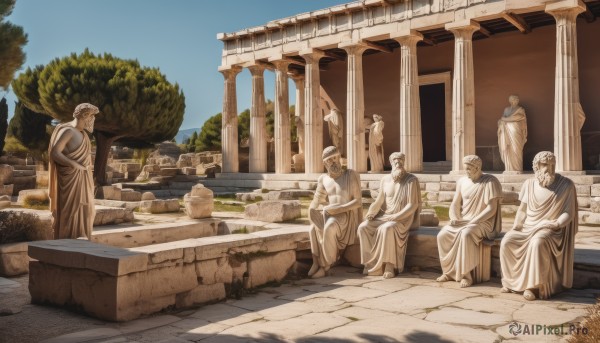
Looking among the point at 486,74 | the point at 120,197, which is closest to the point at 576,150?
the point at 486,74

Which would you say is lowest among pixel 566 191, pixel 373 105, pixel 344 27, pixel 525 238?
pixel 525 238

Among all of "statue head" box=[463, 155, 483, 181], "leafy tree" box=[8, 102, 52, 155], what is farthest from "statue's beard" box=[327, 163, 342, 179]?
"leafy tree" box=[8, 102, 52, 155]

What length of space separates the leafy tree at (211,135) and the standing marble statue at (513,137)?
2956cm

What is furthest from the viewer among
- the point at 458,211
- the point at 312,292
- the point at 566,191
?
the point at 458,211

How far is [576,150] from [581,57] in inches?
188

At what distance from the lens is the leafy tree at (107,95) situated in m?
20.5

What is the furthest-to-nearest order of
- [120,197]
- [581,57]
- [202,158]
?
[202,158] < [581,57] < [120,197]

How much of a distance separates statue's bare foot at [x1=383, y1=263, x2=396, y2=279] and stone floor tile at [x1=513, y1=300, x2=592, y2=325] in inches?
72.6

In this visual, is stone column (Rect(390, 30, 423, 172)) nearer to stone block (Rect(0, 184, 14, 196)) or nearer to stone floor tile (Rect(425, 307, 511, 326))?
stone floor tile (Rect(425, 307, 511, 326))

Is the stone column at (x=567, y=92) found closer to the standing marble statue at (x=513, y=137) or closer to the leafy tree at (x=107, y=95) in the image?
the standing marble statue at (x=513, y=137)

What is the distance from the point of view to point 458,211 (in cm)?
663

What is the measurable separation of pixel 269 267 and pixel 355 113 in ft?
42.0

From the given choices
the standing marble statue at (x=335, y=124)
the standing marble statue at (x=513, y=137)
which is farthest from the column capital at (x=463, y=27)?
the standing marble statue at (x=335, y=124)

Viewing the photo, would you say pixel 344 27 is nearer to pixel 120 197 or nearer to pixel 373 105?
pixel 373 105
